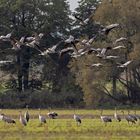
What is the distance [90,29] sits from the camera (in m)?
75.7

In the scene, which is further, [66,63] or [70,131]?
[66,63]

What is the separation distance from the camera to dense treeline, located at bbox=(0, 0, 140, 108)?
6531 centimetres

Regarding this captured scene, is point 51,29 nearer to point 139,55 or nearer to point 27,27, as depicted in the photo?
point 27,27

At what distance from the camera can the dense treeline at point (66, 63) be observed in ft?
214

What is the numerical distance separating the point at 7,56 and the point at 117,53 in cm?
1402

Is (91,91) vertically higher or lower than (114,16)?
lower

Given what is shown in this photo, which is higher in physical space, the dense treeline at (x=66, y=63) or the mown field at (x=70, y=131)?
the dense treeline at (x=66, y=63)

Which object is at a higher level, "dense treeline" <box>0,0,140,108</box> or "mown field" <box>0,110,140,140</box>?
"dense treeline" <box>0,0,140,108</box>

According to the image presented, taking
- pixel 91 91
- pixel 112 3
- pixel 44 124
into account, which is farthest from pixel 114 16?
pixel 44 124

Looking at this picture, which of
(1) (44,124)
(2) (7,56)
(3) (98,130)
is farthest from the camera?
(2) (7,56)

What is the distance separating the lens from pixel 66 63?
2891 inches

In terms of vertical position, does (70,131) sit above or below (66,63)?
below

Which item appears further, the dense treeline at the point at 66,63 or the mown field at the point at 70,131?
the dense treeline at the point at 66,63

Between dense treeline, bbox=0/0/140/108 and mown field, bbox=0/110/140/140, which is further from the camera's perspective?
dense treeline, bbox=0/0/140/108
